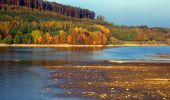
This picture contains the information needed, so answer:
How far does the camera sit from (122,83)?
123ft

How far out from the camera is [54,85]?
36.1m

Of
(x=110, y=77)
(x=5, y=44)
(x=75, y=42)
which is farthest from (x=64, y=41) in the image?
(x=110, y=77)

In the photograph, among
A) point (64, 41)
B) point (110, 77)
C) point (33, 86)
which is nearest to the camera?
point (33, 86)

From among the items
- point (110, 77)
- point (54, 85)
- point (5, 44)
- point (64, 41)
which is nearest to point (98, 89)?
point (54, 85)

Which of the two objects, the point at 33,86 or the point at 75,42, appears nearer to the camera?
the point at 33,86

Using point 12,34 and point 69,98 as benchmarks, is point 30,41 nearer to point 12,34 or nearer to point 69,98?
point 12,34

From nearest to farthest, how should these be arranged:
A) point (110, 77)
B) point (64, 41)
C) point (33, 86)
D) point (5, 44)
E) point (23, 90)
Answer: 1. point (23, 90)
2. point (33, 86)
3. point (110, 77)
4. point (5, 44)
5. point (64, 41)

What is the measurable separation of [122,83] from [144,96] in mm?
7136

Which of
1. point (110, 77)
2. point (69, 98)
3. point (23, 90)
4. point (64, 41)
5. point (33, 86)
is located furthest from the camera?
point (64, 41)

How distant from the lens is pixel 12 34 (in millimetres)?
166000

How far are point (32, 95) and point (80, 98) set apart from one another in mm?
3594

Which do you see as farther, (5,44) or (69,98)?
(5,44)

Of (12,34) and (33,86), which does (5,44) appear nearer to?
(12,34)

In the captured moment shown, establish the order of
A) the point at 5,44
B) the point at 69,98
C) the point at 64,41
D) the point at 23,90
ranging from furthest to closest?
the point at 64,41 < the point at 5,44 < the point at 23,90 < the point at 69,98
